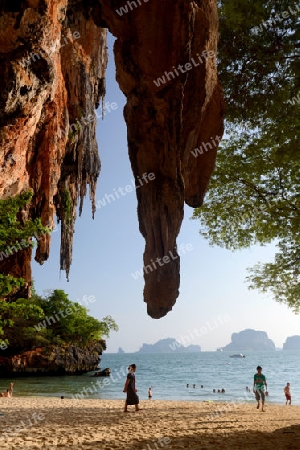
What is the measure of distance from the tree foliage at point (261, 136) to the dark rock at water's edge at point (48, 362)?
4148 centimetres

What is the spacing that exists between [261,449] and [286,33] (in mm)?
10530

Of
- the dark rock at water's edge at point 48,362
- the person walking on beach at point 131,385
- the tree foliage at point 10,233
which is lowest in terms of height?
the dark rock at water's edge at point 48,362

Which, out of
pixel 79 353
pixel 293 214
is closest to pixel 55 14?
pixel 293 214

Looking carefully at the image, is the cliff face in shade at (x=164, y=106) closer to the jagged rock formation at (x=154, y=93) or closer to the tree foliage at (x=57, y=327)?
the jagged rock formation at (x=154, y=93)

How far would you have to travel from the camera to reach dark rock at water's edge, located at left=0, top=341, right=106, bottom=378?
47.6 meters

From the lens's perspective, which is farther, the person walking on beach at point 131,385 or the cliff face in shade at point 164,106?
the person walking on beach at point 131,385

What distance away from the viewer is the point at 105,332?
56.6 m

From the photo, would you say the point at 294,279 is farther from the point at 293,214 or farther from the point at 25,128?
the point at 25,128

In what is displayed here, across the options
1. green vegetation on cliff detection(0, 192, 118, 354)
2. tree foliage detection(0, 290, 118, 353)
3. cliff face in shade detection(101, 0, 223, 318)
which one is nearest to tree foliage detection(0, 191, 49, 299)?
cliff face in shade detection(101, 0, 223, 318)

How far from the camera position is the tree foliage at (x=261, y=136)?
1001 cm

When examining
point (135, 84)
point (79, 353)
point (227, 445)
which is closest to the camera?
point (227, 445)

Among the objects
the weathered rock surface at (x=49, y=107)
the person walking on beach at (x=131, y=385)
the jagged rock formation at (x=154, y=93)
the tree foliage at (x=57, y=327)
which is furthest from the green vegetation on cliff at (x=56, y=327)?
the jagged rock formation at (x=154, y=93)

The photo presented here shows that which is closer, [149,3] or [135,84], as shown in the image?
[149,3]

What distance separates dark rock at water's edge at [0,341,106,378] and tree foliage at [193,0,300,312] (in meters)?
A: 41.5
